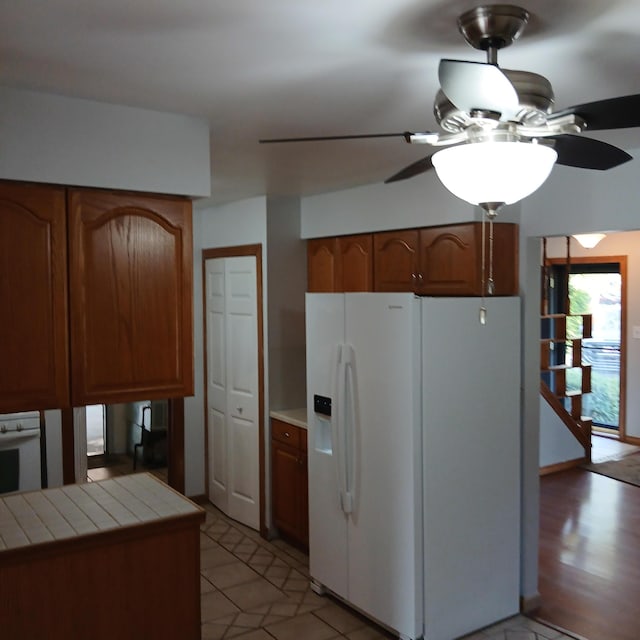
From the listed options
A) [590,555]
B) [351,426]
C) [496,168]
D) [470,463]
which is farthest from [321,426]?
[496,168]

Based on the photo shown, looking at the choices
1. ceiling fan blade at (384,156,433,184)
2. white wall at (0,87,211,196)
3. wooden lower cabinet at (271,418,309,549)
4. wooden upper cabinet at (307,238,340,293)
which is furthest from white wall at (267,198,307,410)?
ceiling fan blade at (384,156,433,184)

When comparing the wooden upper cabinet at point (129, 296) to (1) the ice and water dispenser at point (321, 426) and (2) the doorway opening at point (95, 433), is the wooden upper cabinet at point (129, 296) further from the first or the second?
(2) the doorway opening at point (95, 433)

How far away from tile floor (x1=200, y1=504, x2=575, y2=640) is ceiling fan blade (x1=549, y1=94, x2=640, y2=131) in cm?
265

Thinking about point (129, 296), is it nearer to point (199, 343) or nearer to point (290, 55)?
point (290, 55)

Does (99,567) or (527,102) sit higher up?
(527,102)

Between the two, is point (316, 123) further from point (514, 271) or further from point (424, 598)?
point (424, 598)

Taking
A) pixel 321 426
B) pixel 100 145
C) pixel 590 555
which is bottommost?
pixel 590 555

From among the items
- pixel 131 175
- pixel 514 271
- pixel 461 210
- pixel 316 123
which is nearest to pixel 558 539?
pixel 514 271

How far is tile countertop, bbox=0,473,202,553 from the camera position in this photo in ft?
7.07

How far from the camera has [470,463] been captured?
3256 mm

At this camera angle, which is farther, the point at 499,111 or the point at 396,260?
the point at 396,260

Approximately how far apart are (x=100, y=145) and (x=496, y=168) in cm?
147

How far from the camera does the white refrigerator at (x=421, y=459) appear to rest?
3.09 metres

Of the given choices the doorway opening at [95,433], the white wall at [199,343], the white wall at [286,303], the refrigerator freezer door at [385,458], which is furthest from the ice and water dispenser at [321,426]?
the white wall at [199,343]
